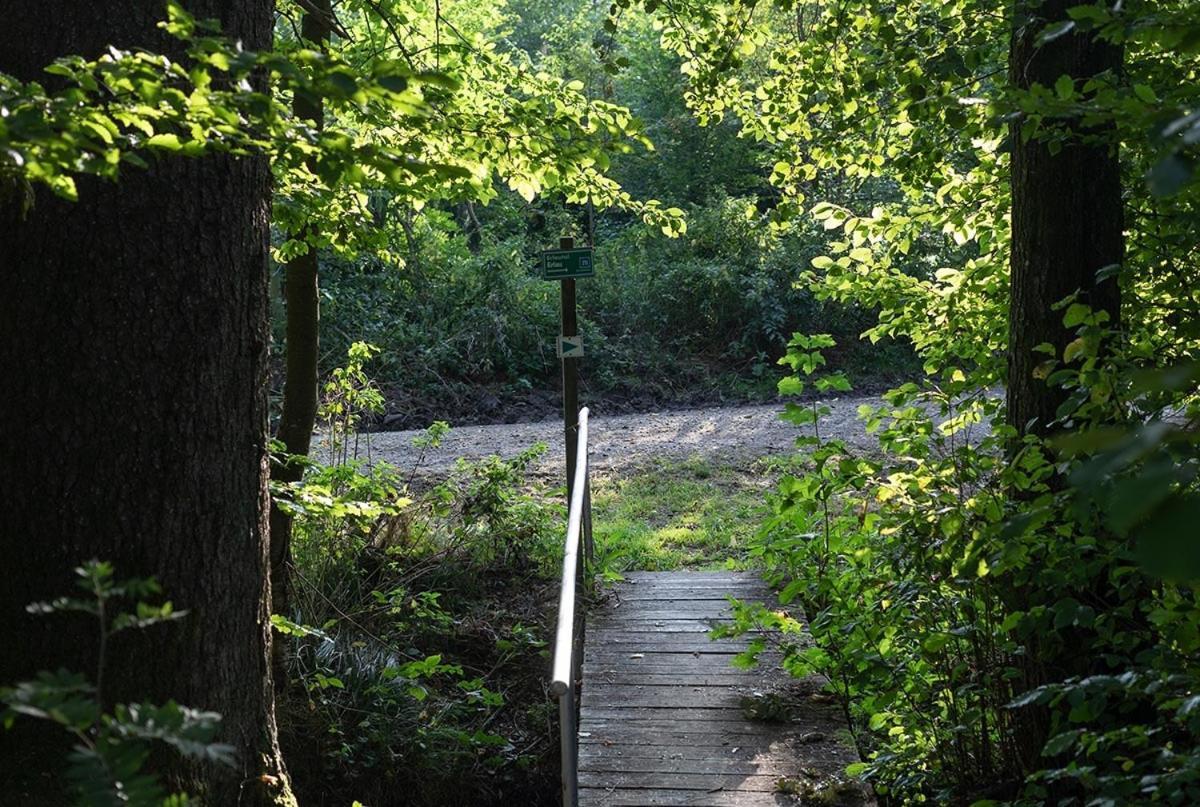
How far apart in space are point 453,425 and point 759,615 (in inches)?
383

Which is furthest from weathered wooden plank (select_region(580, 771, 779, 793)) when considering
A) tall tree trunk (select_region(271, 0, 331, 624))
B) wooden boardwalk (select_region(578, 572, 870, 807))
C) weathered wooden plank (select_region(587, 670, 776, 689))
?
tall tree trunk (select_region(271, 0, 331, 624))

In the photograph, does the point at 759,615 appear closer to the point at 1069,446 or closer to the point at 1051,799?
the point at 1051,799

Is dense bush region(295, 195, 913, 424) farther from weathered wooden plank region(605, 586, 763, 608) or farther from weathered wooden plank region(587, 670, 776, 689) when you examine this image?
weathered wooden plank region(587, 670, 776, 689)

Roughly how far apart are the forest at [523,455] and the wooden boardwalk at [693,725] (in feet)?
0.19

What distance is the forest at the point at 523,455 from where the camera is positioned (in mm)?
2490

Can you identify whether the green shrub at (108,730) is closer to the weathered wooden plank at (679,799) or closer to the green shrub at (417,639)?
the weathered wooden plank at (679,799)

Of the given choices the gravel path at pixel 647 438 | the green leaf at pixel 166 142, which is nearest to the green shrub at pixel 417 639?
the green leaf at pixel 166 142

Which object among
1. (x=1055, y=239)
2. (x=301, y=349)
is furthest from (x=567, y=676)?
(x=301, y=349)

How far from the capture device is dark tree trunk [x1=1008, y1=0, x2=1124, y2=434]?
4246mm

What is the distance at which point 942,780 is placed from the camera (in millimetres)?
4414

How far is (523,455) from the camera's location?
315 inches

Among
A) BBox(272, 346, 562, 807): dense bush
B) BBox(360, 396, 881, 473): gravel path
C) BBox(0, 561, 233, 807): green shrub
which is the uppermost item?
BBox(0, 561, 233, 807): green shrub

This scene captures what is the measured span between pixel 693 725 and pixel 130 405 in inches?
117

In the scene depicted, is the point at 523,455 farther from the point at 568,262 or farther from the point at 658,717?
the point at 658,717
